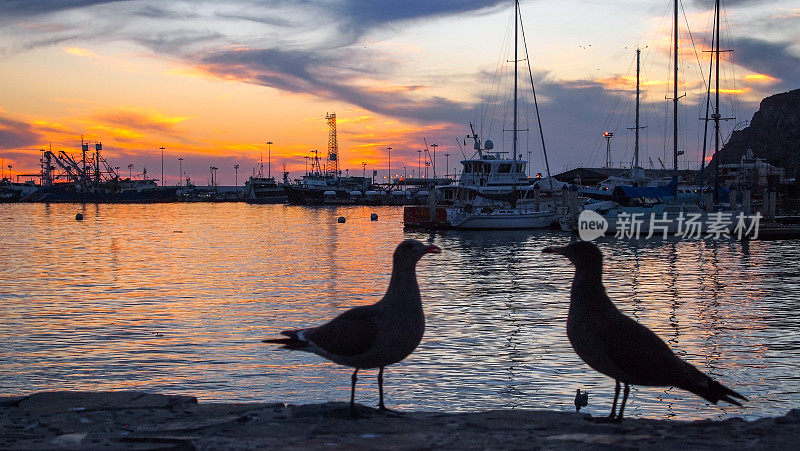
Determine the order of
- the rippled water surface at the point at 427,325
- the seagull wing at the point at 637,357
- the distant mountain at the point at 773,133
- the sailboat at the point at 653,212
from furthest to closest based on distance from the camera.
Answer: the distant mountain at the point at 773,133 < the sailboat at the point at 653,212 < the rippled water surface at the point at 427,325 < the seagull wing at the point at 637,357

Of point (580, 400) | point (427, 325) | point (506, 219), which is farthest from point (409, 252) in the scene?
point (506, 219)

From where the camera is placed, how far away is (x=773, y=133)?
557 ft

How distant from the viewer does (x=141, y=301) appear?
71.4ft

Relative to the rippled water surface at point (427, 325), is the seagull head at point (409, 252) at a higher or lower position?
higher

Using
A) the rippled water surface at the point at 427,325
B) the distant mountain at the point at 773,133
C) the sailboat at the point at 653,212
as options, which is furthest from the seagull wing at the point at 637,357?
the distant mountain at the point at 773,133

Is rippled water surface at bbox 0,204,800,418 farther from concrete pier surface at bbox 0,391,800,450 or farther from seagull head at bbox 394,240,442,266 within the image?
seagull head at bbox 394,240,442,266

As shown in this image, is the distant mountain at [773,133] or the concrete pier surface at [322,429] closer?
the concrete pier surface at [322,429]

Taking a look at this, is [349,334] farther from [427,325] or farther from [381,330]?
[427,325]

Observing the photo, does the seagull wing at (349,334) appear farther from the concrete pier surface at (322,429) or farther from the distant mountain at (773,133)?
the distant mountain at (773,133)

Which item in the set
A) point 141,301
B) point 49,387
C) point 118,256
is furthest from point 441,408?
point 118,256

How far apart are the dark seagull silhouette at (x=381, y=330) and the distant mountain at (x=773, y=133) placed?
167011 mm

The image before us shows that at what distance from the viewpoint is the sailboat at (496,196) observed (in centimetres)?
5441

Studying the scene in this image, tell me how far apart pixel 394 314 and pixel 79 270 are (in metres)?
28.4

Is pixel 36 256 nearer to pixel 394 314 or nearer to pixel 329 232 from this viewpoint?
pixel 329 232
